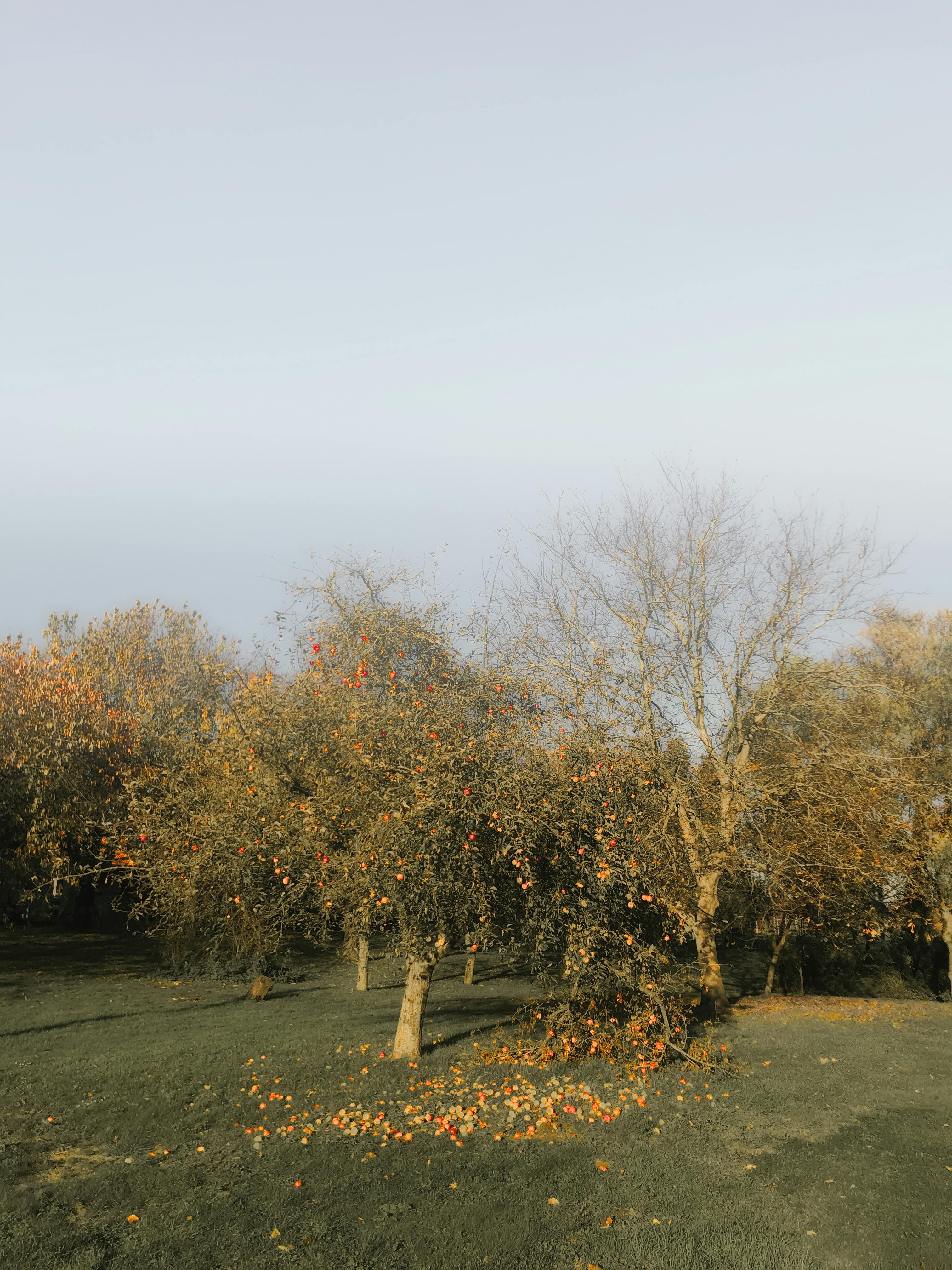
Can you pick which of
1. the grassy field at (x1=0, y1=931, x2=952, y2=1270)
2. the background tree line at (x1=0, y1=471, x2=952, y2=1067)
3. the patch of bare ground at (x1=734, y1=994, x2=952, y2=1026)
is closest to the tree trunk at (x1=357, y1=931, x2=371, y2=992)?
the background tree line at (x1=0, y1=471, x2=952, y2=1067)

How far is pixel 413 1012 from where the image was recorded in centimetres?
1502

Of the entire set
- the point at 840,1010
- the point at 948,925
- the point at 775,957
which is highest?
the point at 948,925

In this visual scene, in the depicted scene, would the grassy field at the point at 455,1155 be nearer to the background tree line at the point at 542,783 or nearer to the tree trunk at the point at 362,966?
the background tree line at the point at 542,783

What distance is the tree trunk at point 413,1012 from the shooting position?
14859 mm

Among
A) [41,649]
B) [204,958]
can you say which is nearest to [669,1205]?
[204,958]

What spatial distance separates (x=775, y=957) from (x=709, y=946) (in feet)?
24.1

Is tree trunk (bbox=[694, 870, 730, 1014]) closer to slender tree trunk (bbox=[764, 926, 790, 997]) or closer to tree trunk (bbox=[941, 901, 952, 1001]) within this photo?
slender tree trunk (bbox=[764, 926, 790, 997])

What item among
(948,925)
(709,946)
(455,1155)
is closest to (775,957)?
(948,925)

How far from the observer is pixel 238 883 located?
47.1 feet

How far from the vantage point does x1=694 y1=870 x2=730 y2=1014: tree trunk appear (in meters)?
20.6

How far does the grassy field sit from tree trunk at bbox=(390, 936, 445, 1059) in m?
0.46

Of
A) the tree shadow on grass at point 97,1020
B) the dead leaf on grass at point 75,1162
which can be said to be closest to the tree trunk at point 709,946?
the tree shadow on grass at point 97,1020

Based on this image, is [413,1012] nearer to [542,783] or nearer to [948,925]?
[542,783]

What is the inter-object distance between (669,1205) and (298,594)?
15541 millimetres
